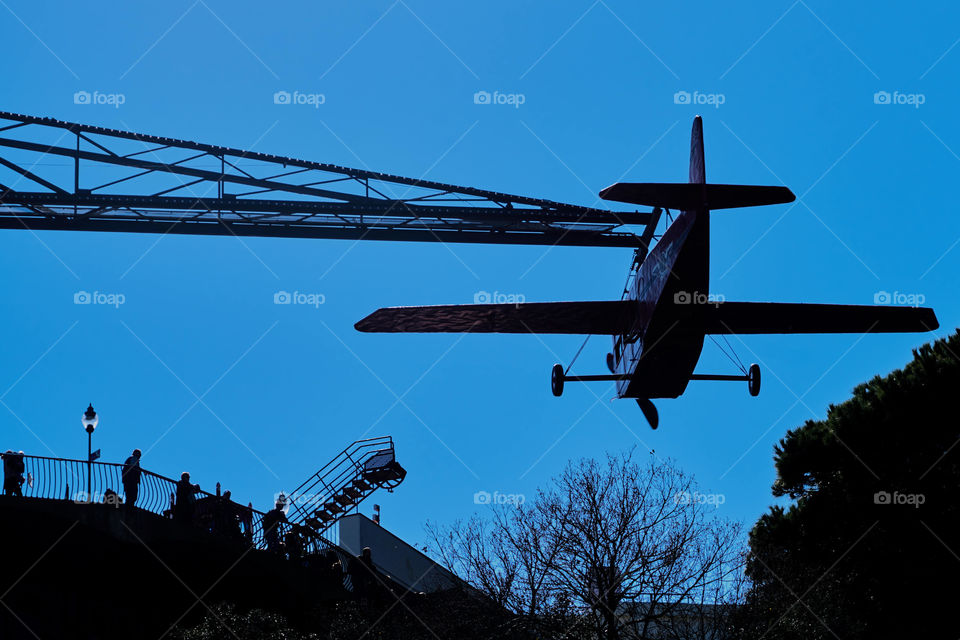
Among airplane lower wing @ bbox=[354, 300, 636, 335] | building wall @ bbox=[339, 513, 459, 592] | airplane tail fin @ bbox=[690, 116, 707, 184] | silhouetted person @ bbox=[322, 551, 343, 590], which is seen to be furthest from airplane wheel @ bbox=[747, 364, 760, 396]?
building wall @ bbox=[339, 513, 459, 592]

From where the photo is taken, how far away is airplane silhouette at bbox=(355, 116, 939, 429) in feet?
74.8

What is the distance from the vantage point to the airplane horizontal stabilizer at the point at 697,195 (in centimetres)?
2239

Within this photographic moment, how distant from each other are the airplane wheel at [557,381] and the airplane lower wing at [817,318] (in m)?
4.28

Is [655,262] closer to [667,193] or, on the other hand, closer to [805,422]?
[667,193]

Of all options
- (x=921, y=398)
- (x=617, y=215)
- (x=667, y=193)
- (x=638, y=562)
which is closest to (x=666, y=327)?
(x=667, y=193)

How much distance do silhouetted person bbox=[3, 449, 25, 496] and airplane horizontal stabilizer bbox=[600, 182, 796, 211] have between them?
13250 mm

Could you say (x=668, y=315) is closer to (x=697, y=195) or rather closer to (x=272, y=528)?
(x=697, y=195)

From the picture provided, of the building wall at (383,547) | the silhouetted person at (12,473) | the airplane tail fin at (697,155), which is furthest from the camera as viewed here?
the building wall at (383,547)

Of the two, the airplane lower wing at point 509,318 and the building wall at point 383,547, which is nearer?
the airplane lower wing at point 509,318

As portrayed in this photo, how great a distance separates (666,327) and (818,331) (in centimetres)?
837

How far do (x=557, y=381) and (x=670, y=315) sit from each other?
17.0 feet

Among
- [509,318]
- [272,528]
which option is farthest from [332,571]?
[509,318]

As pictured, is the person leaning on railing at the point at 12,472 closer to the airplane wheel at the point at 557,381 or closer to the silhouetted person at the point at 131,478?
the silhouetted person at the point at 131,478

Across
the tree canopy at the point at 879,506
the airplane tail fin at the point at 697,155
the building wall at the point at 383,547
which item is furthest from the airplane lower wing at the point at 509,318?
the building wall at the point at 383,547
